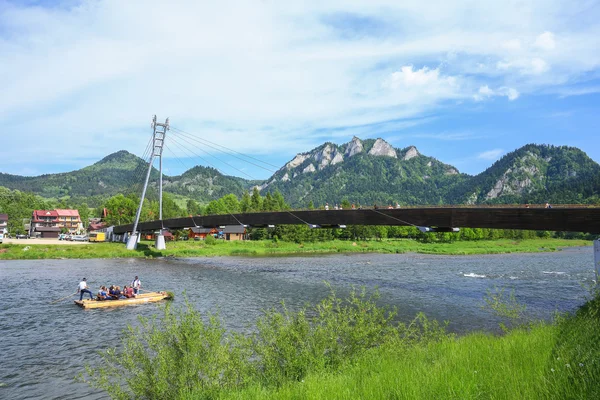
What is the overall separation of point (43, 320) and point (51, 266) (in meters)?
36.5

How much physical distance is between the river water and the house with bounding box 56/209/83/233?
119895mm

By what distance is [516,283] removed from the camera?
132 feet

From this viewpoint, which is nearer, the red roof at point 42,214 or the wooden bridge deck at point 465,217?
the wooden bridge deck at point 465,217

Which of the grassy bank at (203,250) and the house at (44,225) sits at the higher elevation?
the house at (44,225)

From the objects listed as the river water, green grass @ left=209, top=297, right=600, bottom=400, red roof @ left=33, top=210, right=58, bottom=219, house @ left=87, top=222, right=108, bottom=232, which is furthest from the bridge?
red roof @ left=33, top=210, right=58, bottom=219

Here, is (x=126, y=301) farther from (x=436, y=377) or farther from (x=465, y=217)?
(x=436, y=377)

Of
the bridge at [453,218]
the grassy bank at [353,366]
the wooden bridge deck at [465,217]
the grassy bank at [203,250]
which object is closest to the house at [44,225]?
the grassy bank at [203,250]

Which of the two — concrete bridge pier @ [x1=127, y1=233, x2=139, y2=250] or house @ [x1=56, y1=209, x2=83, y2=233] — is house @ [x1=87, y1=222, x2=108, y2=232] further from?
concrete bridge pier @ [x1=127, y1=233, x2=139, y2=250]

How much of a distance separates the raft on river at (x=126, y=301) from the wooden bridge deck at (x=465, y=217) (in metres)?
21.6

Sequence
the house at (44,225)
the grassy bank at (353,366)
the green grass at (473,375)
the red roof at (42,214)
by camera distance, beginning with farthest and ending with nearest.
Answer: the red roof at (42,214) < the house at (44,225) < the grassy bank at (353,366) < the green grass at (473,375)

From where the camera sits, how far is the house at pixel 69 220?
166m

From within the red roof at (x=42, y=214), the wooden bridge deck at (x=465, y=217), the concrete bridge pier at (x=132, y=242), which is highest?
the red roof at (x=42, y=214)

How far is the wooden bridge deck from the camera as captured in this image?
27.9 metres

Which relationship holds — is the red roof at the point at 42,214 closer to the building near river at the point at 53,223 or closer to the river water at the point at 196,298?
the building near river at the point at 53,223
